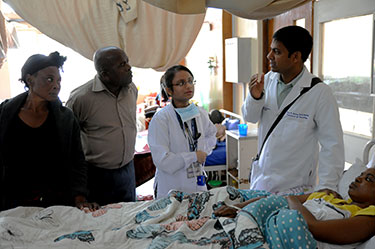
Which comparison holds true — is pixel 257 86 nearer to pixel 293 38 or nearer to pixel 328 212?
pixel 293 38

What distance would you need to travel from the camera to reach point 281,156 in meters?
2.16

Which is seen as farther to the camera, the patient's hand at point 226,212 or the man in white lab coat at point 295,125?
the man in white lab coat at point 295,125

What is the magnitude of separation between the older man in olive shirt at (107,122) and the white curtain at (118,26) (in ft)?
1.83

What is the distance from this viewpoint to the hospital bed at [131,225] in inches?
62.6

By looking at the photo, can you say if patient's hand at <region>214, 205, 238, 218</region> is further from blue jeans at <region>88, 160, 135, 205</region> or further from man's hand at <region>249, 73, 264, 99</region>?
blue jeans at <region>88, 160, 135, 205</region>

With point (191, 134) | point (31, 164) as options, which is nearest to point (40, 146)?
point (31, 164)

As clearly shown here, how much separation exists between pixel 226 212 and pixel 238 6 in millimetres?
1216

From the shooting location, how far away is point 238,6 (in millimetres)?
2078

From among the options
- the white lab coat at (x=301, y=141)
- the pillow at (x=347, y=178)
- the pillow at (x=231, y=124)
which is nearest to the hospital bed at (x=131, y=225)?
the pillow at (x=347, y=178)

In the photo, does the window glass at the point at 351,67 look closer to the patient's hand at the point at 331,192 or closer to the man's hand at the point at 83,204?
the patient's hand at the point at 331,192

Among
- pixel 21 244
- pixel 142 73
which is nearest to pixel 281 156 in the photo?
pixel 21 244

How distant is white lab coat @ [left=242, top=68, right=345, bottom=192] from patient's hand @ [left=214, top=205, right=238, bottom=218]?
48cm

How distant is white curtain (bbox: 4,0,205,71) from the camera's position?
2.84m

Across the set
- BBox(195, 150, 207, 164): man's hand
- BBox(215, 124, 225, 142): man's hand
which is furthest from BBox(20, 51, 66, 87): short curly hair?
BBox(215, 124, 225, 142): man's hand
